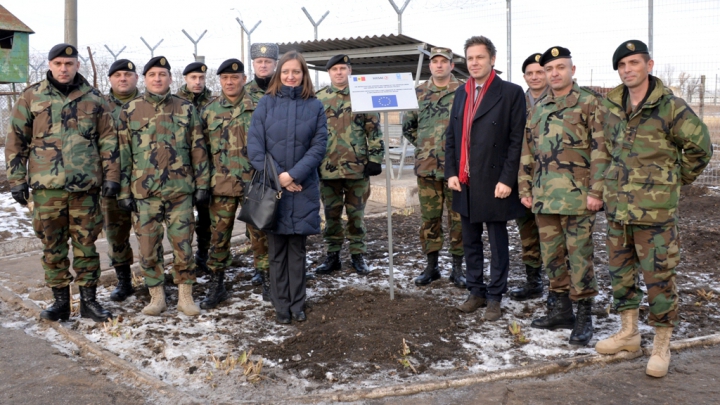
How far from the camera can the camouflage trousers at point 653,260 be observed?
371cm

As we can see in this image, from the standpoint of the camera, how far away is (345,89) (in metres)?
6.05

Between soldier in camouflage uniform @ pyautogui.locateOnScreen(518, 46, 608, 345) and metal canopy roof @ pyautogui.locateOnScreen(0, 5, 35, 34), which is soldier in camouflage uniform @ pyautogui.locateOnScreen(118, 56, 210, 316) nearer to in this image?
soldier in camouflage uniform @ pyautogui.locateOnScreen(518, 46, 608, 345)

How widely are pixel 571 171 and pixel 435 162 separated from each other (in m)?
1.55

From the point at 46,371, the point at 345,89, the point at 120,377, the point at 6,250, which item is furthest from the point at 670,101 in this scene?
the point at 6,250

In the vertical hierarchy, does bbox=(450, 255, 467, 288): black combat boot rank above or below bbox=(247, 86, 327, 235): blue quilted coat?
below

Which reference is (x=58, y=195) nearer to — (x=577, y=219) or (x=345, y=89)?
(x=345, y=89)

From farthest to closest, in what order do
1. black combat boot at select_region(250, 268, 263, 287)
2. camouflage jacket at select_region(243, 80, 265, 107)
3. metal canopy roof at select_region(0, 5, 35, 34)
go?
metal canopy roof at select_region(0, 5, 35, 34) → black combat boot at select_region(250, 268, 263, 287) → camouflage jacket at select_region(243, 80, 265, 107)

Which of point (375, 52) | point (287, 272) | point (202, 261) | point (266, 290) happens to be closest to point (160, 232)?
point (266, 290)

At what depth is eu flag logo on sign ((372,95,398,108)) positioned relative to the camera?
500cm

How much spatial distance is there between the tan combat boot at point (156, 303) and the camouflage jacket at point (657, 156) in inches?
140

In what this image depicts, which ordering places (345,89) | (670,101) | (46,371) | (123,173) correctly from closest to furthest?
(670,101) < (46,371) < (123,173) < (345,89)

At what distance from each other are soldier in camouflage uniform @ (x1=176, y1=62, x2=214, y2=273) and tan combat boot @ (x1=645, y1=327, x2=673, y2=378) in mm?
4059

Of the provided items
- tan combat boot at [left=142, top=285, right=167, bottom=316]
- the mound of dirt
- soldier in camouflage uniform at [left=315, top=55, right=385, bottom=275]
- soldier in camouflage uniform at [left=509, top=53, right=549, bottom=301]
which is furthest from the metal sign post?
tan combat boot at [left=142, top=285, right=167, bottom=316]

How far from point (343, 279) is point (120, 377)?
254 cm
